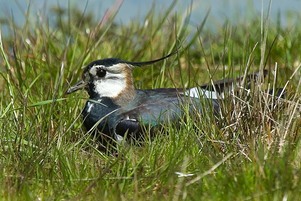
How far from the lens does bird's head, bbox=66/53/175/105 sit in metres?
5.72

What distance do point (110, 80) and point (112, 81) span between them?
0.01m

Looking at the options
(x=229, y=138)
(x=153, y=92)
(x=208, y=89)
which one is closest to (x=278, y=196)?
(x=229, y=138)

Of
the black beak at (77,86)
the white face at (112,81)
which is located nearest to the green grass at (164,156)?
the black beak at (77,86)

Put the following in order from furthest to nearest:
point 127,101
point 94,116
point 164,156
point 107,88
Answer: point 107,88 < point 127,101 < point 94,116 < point 164,156

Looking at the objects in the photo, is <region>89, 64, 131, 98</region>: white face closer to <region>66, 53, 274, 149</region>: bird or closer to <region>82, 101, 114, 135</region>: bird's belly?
<region>66, 53, 274, 149</region>: bird

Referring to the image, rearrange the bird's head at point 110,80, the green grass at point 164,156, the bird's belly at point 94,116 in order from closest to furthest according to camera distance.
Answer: the green grass at point 164,156, the bird's belly at point 94,116, the bird's head at point 110,80

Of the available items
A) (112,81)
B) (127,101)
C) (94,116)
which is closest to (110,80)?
(112,81)

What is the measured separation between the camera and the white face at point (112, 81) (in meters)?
5.77

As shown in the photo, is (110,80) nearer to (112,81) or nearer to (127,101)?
(112,81)

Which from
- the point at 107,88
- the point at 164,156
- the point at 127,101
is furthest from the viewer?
the point at 107,88

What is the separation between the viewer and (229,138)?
4562mm

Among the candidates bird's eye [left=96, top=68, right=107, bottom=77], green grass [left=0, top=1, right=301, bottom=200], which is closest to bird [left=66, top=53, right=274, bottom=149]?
bird's eye [left=96, top=68, right=107, bottom=77]

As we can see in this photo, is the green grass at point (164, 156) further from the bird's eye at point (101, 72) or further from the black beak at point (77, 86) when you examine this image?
the bird's eye at point (101, 72)

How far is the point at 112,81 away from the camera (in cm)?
581
